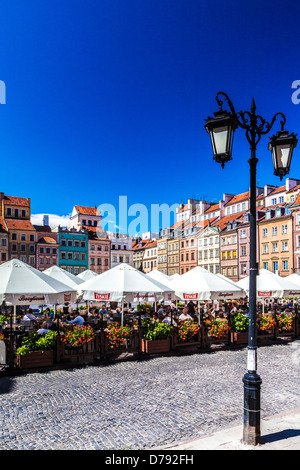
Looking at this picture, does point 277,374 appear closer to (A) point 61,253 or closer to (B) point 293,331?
(B) point 293,331

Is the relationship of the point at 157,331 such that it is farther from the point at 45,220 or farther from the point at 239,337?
the point at 45,220

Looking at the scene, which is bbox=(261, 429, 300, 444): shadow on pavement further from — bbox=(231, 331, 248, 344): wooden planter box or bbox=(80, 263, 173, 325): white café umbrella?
bbox=(231, 331, 248, 344): wooden planter box

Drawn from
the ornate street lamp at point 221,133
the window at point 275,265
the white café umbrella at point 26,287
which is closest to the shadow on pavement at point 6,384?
the white café umbrella at point 26,287

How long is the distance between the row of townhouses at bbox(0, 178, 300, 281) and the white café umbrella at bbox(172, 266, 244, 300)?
38.5 m

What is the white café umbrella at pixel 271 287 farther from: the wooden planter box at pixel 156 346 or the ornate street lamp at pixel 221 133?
the ornate street lamp at pixel 221 133

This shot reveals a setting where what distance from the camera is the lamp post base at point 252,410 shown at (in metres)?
5.37

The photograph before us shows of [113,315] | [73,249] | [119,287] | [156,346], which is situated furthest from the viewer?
[73,249]

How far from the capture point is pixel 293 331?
16.9m

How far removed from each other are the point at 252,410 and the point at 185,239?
69.2 m

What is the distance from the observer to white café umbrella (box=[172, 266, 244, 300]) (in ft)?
47.2

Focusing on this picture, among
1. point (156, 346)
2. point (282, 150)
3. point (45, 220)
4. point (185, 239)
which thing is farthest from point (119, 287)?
point (45, 220)

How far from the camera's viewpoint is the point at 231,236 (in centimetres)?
6253

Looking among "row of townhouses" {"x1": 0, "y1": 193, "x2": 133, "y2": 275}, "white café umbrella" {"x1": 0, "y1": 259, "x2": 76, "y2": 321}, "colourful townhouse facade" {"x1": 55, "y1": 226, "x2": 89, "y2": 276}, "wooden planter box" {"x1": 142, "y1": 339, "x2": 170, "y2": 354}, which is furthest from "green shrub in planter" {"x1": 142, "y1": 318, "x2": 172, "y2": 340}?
"colourful townhouse facade" {"x1": 55, "y1": 226, "x2": 89, "y2": 276}
